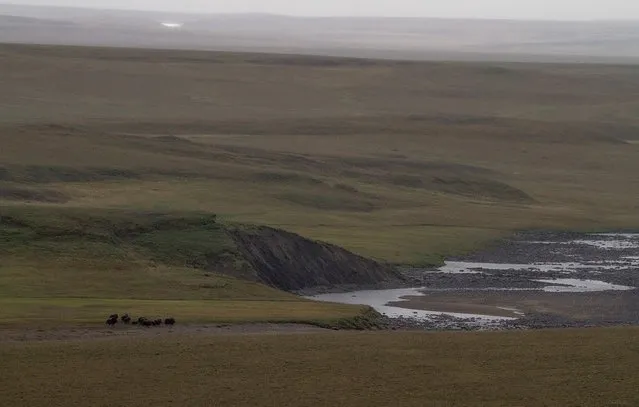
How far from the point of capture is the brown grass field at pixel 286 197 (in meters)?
28.3

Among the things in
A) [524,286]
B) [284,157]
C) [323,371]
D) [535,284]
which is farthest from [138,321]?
[284,157]

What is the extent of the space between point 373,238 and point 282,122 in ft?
173

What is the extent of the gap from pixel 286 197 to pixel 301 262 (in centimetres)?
2049

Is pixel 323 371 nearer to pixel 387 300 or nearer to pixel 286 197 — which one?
pixel 387 300

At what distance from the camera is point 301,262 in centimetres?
4809

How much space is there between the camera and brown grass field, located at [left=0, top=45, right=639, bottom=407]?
1113 inches

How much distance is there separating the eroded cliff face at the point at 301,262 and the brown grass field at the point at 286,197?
2.03m

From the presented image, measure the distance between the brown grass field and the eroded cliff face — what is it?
2034 millimetres

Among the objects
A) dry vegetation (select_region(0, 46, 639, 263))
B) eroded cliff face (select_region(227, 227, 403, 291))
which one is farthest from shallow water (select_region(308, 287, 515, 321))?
dry vegetation (select_region(0, 46, 639, 263))

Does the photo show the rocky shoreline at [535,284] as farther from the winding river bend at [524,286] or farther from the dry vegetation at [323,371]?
the dry vegetation at [323,371]

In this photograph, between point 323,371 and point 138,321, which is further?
point 138,321

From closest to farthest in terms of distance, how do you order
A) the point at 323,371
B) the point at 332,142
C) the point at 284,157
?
the point at 323,371
the point at 284,157
the point at 332,142

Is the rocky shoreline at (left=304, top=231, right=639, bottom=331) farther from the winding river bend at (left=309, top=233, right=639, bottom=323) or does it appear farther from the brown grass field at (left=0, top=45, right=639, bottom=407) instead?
the brown grass field at (left=0, top=45, right=639, bottom=407)

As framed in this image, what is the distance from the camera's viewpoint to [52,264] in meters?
42.7
